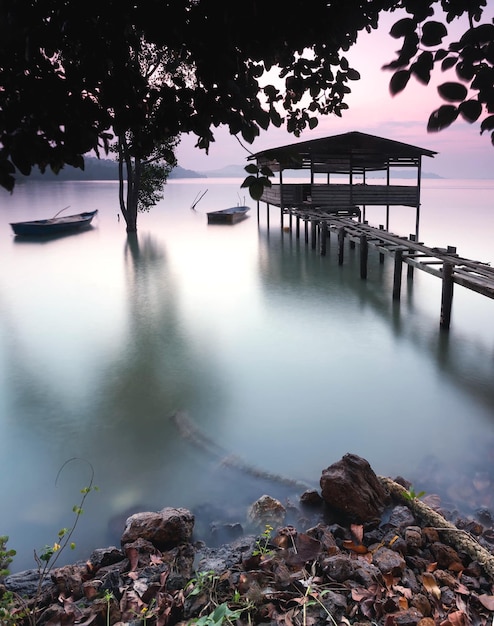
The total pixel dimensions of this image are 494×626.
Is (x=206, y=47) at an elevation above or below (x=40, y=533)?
above

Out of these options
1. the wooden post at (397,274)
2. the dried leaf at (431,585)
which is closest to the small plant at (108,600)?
the dried leaf at (431,585)

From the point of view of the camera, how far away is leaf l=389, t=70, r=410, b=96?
1.93 m

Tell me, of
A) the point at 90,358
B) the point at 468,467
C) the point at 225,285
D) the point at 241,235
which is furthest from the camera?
the point at 241,235

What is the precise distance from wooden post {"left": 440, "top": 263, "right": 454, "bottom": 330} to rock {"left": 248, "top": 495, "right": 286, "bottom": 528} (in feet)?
19.9

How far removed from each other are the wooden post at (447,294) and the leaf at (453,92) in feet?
24.4

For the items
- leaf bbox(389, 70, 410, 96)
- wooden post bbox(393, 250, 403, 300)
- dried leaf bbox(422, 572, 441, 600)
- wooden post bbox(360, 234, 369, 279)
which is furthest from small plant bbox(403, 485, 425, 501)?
wooden post bbox(360, 234, 369, 279)

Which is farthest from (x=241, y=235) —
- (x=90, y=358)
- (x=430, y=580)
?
(x=430, y=580)

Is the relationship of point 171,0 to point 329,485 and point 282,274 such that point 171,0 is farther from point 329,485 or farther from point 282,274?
point 282,274

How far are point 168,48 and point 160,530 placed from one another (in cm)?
328

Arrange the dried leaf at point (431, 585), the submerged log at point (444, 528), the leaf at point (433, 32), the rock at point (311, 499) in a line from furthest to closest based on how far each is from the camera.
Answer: the rock at point (311, 499) < the submerged log at point (444, 528) < the dried leaf at point (431, 585) < the leaf at point (433, 32)

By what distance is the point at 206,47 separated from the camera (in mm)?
2168

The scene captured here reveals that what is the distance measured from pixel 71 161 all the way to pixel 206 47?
818 millimetres

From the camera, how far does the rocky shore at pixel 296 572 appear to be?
276 centimetres

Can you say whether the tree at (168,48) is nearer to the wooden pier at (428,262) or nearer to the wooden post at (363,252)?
the wooden pier at (428,262)
